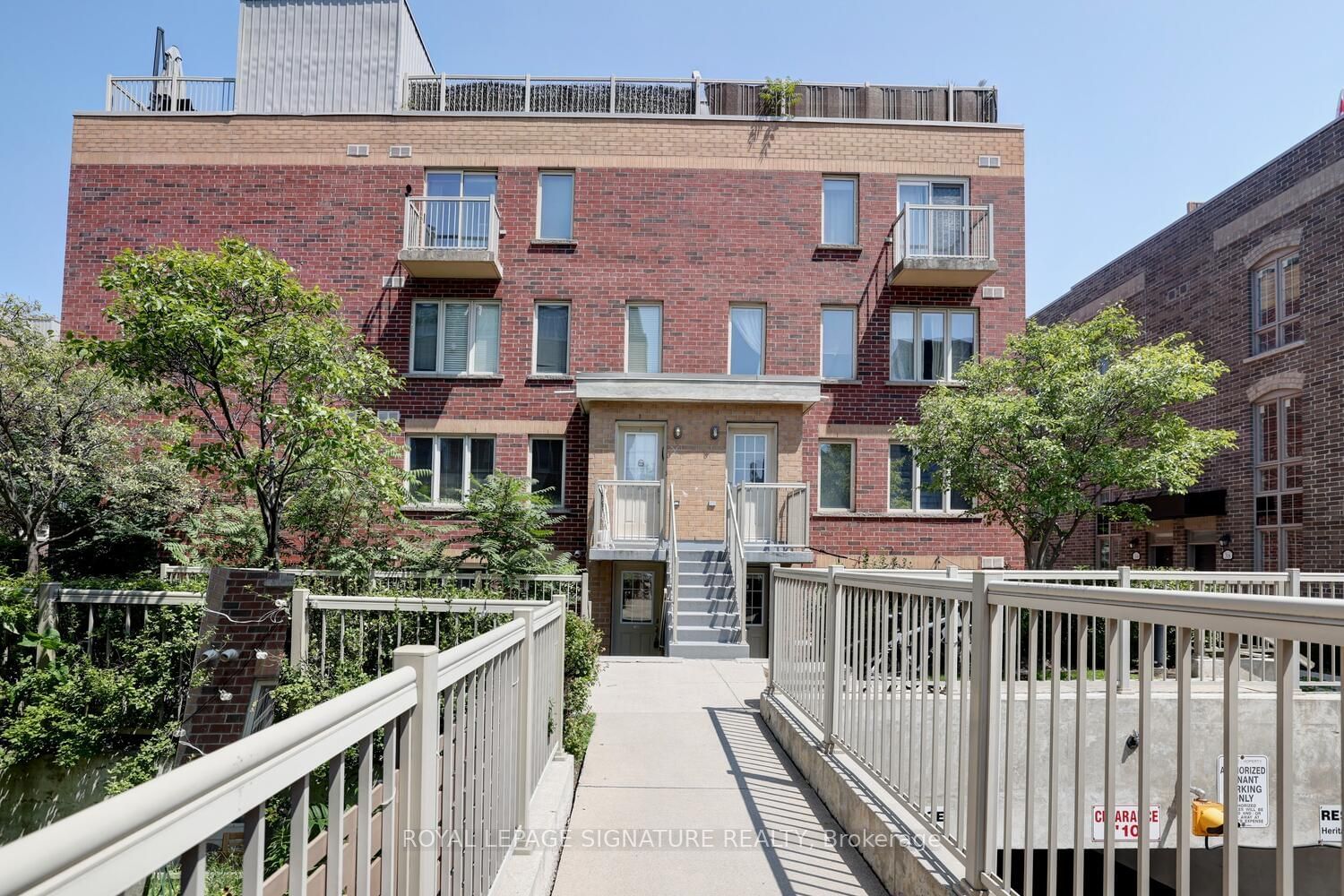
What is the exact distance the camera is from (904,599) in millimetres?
4117

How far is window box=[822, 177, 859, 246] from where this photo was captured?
61.0ft

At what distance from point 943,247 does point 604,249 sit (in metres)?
7.08

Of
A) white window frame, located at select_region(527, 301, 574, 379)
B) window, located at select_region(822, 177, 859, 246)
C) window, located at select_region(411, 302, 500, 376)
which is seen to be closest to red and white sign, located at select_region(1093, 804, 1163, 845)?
white window frame, located at select_region(527, 301, 574, 379)

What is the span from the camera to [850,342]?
60.5ft

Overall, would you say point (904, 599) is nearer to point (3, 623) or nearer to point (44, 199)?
point (3, 623)

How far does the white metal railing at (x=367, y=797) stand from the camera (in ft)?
3.36

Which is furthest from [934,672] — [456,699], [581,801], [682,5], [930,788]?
[682,5]

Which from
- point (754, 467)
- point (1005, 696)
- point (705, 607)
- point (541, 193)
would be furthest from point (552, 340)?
point (1005, 696)

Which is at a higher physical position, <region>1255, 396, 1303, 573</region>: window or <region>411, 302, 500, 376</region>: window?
<region>411, 302, 500, 376</region>: window

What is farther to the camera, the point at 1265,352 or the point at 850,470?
the point at 1265,352

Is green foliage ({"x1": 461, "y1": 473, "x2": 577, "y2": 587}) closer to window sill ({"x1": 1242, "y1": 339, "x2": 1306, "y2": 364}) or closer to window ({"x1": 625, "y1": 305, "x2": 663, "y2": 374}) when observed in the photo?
window ({"x1": 625, "y1": 305, "x2": 663, "y2": 374})

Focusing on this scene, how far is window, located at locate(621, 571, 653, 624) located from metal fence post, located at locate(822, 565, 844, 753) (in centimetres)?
1151

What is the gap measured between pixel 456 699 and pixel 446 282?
16.6 m

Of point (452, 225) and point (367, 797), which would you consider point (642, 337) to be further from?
point (367, 797)
